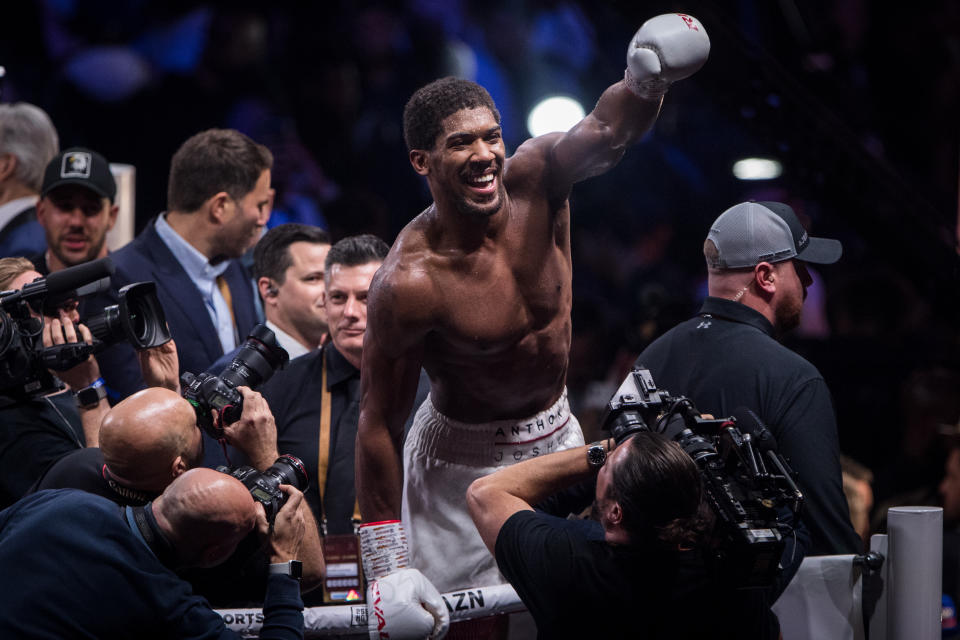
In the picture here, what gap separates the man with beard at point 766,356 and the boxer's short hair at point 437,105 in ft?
2.46

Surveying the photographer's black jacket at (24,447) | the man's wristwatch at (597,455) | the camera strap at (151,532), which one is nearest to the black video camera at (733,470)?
the man's wristwatch at (597,455)

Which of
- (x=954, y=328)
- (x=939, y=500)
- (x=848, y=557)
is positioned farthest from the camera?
(x=954, y=328)

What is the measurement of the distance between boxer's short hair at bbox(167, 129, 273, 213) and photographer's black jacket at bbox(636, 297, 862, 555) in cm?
168

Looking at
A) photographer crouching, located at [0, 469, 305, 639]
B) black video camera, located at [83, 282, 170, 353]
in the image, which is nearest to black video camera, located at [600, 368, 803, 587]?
photographer crouching, located at [0, 469, 305, 639]

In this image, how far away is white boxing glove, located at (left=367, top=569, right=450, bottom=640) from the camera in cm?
226

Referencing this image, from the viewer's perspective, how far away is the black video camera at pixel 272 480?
225 centimetres

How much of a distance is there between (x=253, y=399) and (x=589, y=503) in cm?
86

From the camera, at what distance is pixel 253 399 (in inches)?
99.2

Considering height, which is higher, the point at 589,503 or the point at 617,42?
the point at 617,42

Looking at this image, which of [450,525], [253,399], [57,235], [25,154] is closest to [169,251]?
[57,235]

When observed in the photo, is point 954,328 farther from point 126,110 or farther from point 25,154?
point 126,110

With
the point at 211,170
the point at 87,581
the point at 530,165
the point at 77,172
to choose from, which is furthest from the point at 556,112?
the point at 87,581

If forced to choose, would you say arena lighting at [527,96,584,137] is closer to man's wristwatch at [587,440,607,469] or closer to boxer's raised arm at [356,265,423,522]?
boxer's raised arm at [356,265,423,522]

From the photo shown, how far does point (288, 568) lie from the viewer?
2.21 m
